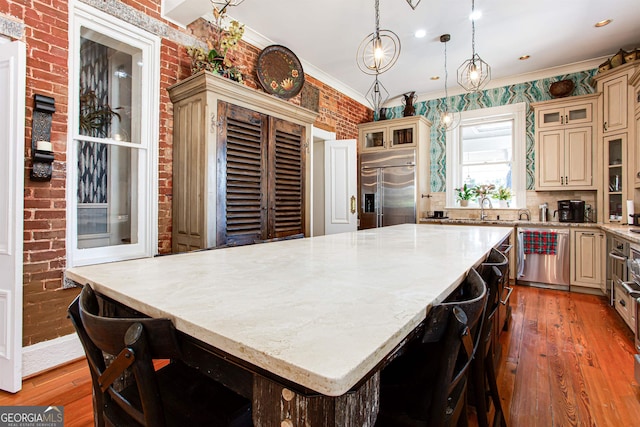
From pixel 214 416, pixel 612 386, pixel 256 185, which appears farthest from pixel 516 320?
pixel 214 416

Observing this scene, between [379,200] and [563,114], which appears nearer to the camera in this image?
[563,114]

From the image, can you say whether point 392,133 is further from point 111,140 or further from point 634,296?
point 111,140

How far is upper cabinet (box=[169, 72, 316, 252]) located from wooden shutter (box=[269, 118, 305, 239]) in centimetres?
1

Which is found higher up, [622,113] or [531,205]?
[622,113]

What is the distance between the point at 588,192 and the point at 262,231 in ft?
14.5

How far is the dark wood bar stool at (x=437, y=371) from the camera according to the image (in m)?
0.72

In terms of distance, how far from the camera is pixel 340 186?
4688mm

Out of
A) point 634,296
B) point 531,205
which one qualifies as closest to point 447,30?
point 531,205

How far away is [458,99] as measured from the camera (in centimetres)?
528

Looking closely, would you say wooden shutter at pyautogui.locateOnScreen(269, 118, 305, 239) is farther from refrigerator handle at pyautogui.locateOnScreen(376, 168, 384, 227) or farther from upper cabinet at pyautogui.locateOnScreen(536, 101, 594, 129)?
upper cabinet at pyautogui.locateOnScreen(536, 101, 594, 129)

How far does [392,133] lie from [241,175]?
10.8 ft

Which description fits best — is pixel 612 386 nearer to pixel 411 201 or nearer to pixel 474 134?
pixel 411 201

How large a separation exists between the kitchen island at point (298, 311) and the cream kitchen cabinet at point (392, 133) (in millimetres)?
4205

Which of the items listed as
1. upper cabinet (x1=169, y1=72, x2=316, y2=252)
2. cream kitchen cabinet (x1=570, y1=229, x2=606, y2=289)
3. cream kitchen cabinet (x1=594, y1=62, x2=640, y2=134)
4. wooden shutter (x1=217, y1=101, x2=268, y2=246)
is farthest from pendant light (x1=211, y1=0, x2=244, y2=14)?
cream kitchen cabinet (x1=570, y1=229, x2=606, y2=289)
